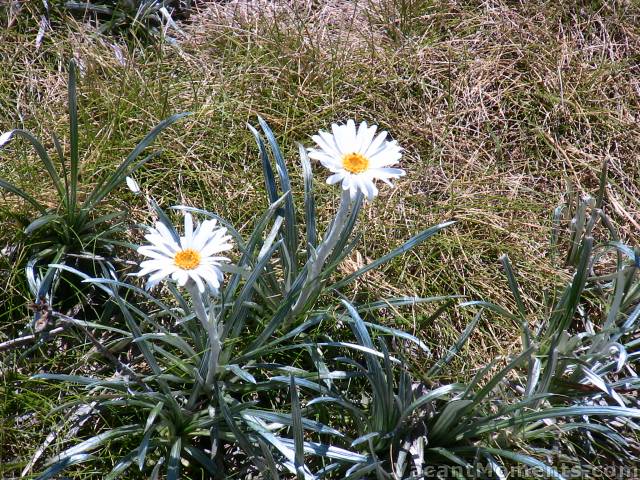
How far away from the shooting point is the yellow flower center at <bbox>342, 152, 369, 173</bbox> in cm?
140

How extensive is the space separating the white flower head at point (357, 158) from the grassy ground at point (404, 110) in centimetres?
56

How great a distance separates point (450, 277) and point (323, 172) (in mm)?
569

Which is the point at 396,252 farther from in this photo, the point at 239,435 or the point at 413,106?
the point at 413,106

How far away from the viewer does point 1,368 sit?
165 centimetres

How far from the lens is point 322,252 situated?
157 cm

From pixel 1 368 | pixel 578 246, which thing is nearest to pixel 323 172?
pixel 578 246

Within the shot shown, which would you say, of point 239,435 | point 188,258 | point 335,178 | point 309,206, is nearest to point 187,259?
point 188,258

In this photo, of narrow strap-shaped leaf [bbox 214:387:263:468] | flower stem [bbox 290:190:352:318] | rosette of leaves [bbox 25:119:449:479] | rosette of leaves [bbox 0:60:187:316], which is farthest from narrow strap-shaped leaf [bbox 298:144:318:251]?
narrow strap-shaped leaf [bbox 214:387:263:468]

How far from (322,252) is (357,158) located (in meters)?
0.27

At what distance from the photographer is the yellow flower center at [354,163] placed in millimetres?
1397

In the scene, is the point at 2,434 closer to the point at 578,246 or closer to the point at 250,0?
the point at 578,246

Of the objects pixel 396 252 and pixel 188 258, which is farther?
pixel 396 252

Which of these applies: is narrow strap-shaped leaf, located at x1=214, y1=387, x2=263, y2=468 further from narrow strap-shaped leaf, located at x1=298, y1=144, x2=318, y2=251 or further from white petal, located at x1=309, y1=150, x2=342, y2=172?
white petal, located at x1=309, y1=150, x2=342, y2=172

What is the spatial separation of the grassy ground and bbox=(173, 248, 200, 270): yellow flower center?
2.39 feet
